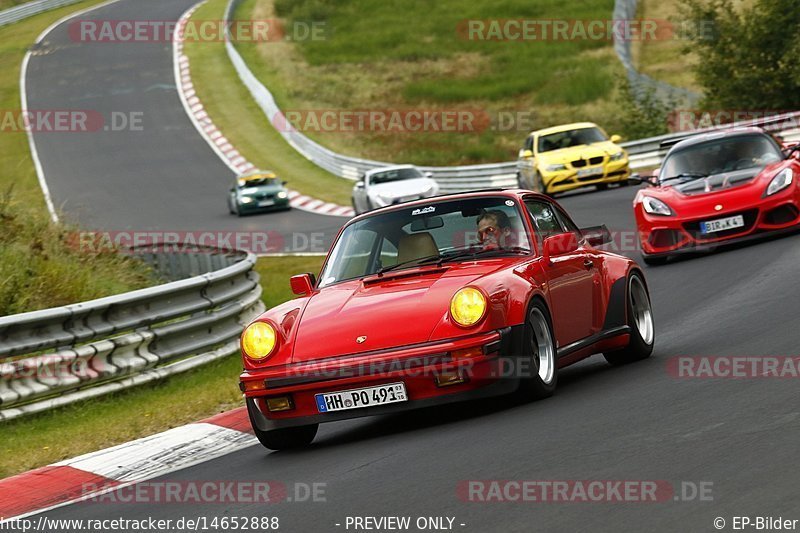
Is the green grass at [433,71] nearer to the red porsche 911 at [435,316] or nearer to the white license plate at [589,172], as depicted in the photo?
the white license plate at [589,172]

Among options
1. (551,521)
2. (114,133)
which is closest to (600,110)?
(114,133)

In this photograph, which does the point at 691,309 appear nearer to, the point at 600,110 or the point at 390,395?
the point at 390,395

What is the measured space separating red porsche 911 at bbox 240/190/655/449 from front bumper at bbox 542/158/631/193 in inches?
684

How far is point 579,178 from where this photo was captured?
26.6 metres

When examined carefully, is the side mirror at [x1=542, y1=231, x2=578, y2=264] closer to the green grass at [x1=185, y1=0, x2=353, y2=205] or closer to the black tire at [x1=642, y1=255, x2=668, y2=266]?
the black tire at [x1=642, y1=255, x2=668, y2=266]

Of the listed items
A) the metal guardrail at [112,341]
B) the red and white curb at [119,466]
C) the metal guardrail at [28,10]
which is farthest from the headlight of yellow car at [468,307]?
the metal guardrail at [28,10]

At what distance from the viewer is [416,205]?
28.3ft

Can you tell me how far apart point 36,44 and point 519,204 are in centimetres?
5685

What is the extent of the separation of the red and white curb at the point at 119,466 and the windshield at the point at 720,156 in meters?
8.29

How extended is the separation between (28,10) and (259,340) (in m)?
65.6

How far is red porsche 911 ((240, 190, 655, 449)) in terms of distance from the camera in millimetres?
7297

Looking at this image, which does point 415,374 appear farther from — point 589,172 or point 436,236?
point 589,172

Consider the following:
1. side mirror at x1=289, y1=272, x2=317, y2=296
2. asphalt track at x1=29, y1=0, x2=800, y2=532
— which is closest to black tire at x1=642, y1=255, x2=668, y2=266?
asphalt track at x1=29, y1=0, x2=800, y2=532

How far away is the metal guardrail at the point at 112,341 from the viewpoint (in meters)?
9.94
